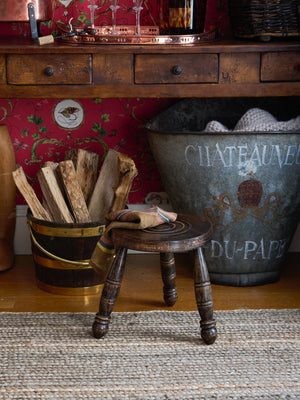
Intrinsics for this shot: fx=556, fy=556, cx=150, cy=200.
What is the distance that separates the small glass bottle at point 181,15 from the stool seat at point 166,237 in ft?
2.55

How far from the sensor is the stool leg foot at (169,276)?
209 centimetres

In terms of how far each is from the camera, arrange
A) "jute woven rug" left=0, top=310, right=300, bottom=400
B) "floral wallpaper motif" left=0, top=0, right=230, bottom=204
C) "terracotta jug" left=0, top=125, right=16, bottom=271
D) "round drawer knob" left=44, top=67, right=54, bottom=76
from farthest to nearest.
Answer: "floral wallpaper motif" left=0, top=0, right=230, bottom=204, "terracotta jug" left=0, top=125, right=16, bottom=271, "round drawer knob" left=44, top=67, right=54, bottom=76, "jute woven rug" left=0, top=310, right=300, bottom=400

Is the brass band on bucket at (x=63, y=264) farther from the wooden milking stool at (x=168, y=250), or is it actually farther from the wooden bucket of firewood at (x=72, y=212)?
the wooden milking stool at (x=168, y=250)

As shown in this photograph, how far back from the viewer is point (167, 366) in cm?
174

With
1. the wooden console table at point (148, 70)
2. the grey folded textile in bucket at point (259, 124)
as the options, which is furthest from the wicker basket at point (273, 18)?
the grey folded textile in bucket at point (259, 124)

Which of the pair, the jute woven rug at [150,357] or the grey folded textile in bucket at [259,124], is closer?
the jute woven rug at [150,357]

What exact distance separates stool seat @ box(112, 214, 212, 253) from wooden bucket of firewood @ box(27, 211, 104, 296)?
354 millimetres

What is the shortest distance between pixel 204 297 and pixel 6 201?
3.54ft

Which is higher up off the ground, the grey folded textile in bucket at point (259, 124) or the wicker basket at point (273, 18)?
the wicker basket at point (273, 18)

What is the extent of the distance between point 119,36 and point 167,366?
1191 millimetres

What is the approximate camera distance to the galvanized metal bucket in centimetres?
215

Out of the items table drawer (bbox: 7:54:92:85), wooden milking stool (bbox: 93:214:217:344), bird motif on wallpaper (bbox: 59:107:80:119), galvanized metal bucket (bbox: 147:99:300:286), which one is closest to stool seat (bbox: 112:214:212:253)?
wooden milking stool (bbox: 93:214:217:344)

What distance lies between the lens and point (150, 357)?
179 centimetres

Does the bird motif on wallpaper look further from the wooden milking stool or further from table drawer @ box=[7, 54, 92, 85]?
the wooden milking stool
